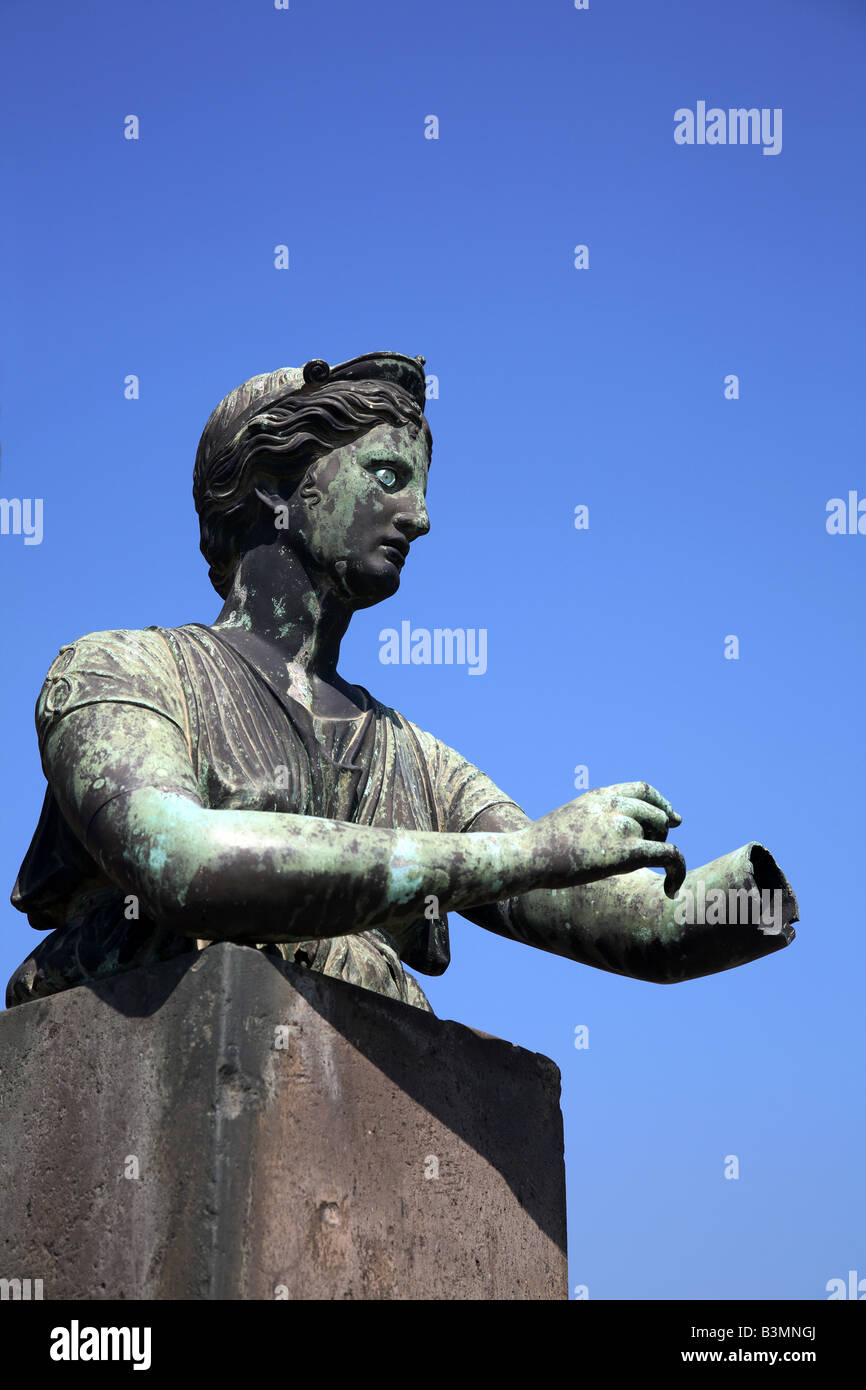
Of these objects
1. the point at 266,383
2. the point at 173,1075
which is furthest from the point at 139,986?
the point at 266,383

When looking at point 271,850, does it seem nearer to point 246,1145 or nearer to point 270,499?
point 246,1145

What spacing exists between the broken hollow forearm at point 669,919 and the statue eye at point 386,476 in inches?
64.4

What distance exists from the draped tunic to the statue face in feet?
1.36

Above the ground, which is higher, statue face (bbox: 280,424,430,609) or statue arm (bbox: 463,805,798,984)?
statue face (bbox: 280,424,430,609)

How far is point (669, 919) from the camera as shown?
22.2 feet

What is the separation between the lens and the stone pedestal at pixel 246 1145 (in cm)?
550

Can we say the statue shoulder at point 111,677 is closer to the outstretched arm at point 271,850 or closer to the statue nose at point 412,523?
the outstretched arm at point 271,850

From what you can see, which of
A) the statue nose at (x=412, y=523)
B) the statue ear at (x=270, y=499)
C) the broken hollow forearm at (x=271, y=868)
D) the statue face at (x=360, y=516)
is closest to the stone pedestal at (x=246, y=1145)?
the broken hollow forearm at (x=271, y=868)

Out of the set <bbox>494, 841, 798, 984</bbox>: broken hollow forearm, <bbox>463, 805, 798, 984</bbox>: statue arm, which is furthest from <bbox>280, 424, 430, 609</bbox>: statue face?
<bbox>494, 841, 798, 984</bbox>: broken hollow forearm

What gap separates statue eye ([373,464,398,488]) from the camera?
707cm

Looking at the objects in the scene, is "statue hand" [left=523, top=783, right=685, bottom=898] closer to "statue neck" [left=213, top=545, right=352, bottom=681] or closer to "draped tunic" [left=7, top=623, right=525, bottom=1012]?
"draped tunic" [left=7, top=623, right=525, bottom=1012]

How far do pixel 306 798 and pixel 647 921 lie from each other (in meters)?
1.32

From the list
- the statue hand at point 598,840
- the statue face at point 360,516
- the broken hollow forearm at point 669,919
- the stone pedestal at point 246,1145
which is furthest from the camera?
the statue face at point 360,516
